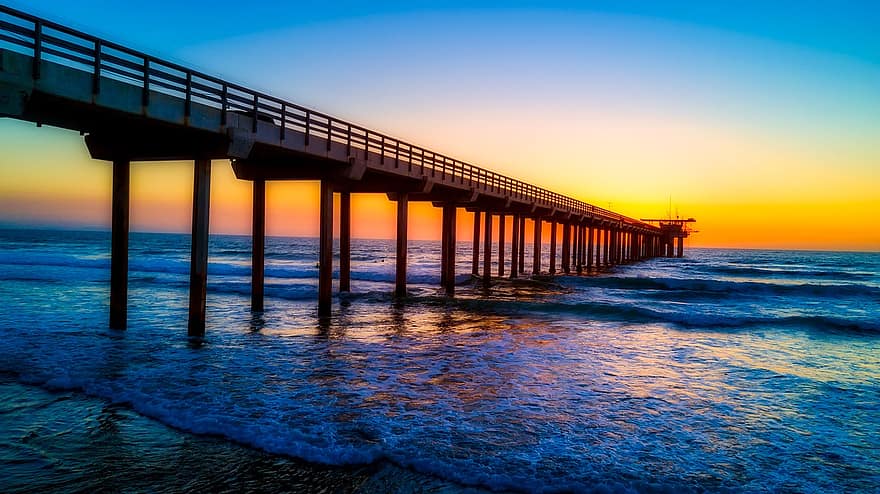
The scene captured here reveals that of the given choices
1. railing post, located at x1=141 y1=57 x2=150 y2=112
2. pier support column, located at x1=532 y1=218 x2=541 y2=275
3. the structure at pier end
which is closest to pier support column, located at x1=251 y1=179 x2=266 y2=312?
railing post, located at x1=141 y1=57 x2=150 y2=112

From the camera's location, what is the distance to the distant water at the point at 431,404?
601cm

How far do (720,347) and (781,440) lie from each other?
26.8 ft

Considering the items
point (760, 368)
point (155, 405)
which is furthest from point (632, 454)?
point (760, 368)

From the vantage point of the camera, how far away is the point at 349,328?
15578mm

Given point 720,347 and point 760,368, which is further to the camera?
point 720,347

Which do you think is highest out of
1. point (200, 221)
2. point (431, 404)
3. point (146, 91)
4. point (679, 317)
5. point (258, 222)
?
point (146, 91)

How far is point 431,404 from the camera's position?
844 centimetres

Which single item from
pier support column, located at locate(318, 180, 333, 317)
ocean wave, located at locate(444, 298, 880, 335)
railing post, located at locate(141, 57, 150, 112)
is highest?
railing post, located at locate(141, 57, 150, 112)

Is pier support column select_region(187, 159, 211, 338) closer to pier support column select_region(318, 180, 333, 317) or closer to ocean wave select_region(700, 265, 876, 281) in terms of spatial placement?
pier support column select_region(318, 180, 333, 317)

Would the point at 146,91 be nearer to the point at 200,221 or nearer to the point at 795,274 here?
the point at 200,221

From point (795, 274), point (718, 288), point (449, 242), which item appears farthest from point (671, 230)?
point (449, 242)

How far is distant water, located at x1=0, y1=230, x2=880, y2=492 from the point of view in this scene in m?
6.01

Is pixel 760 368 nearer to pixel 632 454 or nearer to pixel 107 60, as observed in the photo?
pixel 632 454

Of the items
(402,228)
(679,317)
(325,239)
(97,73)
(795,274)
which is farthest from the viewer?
(795,274)
